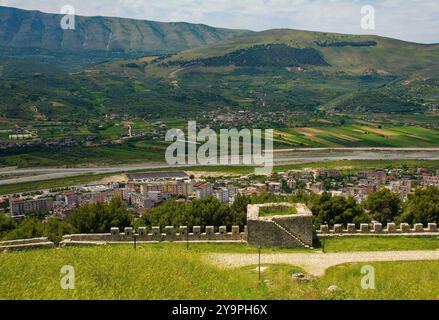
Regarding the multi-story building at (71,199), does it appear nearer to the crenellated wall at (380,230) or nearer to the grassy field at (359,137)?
the crenellated wall at (380,230)

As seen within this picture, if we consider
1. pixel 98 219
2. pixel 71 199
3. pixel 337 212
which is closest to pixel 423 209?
pixel 337 212

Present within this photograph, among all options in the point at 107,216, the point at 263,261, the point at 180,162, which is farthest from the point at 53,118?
the point at 263,261

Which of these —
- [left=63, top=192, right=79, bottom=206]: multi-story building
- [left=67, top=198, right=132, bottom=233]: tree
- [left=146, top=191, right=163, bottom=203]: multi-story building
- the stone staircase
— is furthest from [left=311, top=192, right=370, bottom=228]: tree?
[left=63, top=192, right=79, bottom=206]: multi-story building

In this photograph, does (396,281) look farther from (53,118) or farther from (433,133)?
(53,118)

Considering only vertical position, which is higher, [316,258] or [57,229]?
[316,258]

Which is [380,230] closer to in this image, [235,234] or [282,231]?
[282,231]

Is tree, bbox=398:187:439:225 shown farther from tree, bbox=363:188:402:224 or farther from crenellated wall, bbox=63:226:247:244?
crenellated wall, bbox=63:226:247:244
